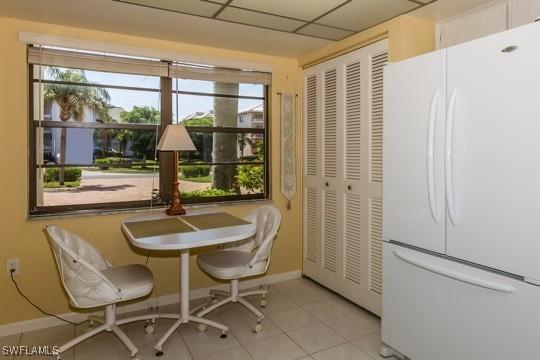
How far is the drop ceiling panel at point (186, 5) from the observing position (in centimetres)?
240

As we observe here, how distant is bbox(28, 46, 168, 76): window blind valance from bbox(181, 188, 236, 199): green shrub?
109cm

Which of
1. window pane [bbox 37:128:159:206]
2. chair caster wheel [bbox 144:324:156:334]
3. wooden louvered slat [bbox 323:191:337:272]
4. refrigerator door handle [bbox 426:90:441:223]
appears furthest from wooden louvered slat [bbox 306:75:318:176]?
chair caster wheel [bbox 144:324:156:334]

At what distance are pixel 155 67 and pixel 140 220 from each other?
1322 mm

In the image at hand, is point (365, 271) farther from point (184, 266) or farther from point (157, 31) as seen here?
point (157, 31)

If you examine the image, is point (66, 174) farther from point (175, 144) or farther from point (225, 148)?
point (225, 148)

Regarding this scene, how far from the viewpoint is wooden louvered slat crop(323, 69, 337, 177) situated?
3.38 metres

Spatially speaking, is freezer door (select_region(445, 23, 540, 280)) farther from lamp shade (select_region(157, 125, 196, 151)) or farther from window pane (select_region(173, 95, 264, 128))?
window pane (select_region(173, 95, 264, 128))

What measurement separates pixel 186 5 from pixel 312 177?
200 centimetres

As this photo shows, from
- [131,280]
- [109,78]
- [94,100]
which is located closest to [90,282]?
[131,280]

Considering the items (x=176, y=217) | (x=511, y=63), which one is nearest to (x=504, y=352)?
(x=511, y=63)

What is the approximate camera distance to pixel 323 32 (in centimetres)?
303

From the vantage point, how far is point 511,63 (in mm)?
1665

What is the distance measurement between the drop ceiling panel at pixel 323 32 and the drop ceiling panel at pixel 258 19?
110mm

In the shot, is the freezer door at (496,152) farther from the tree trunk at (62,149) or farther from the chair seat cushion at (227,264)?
the tree trunk at (62,149)
